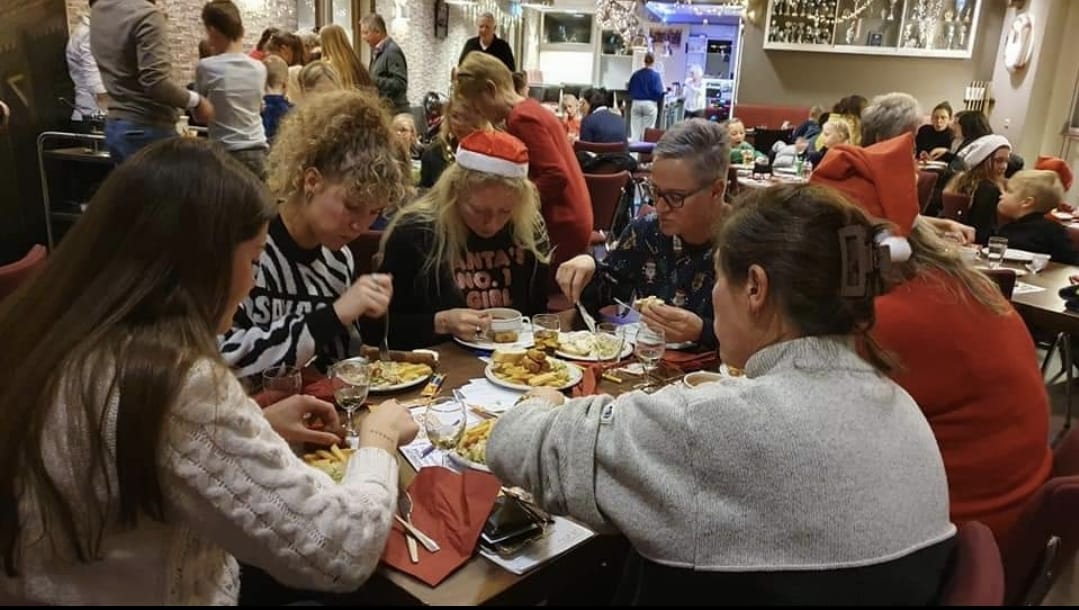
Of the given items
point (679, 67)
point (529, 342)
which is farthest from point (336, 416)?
point (679, 67)

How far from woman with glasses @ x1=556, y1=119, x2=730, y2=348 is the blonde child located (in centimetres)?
265

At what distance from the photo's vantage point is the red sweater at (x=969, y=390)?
157 centimetres

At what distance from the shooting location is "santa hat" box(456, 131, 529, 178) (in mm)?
2400

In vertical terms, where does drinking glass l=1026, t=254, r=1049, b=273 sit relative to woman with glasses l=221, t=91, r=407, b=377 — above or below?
below

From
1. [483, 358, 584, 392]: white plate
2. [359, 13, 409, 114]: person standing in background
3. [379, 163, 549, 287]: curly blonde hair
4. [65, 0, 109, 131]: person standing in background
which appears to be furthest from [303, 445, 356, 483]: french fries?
[359, 13, 409, 114]: person standing in background

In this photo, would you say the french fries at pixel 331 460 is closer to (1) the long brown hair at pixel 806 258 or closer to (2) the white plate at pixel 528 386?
(2) the white plate at pixel 528 386

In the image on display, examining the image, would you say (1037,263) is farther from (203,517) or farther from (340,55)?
(340,55)

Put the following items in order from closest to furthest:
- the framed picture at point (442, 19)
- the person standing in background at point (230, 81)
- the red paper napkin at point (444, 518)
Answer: the red paper napkin at point (444, 518), the person standing in background at point (230, 81), the framed picture at point (442, 19)

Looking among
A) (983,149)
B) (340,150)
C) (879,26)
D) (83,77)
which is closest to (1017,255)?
(983,149)

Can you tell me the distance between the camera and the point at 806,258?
1170mm

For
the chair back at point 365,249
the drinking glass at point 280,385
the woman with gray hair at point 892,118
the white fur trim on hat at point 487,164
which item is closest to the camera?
the drinking glass at point 280,385

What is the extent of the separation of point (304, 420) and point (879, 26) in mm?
11252

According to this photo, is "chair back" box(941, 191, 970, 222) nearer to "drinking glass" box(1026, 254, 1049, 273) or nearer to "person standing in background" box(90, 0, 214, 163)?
"drinking glass" box(1026, 254, 1049, 273)

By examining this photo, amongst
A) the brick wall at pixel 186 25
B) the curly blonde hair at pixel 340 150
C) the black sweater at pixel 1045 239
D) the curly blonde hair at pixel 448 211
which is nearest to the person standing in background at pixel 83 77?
the brick wall at pixel 186 25
